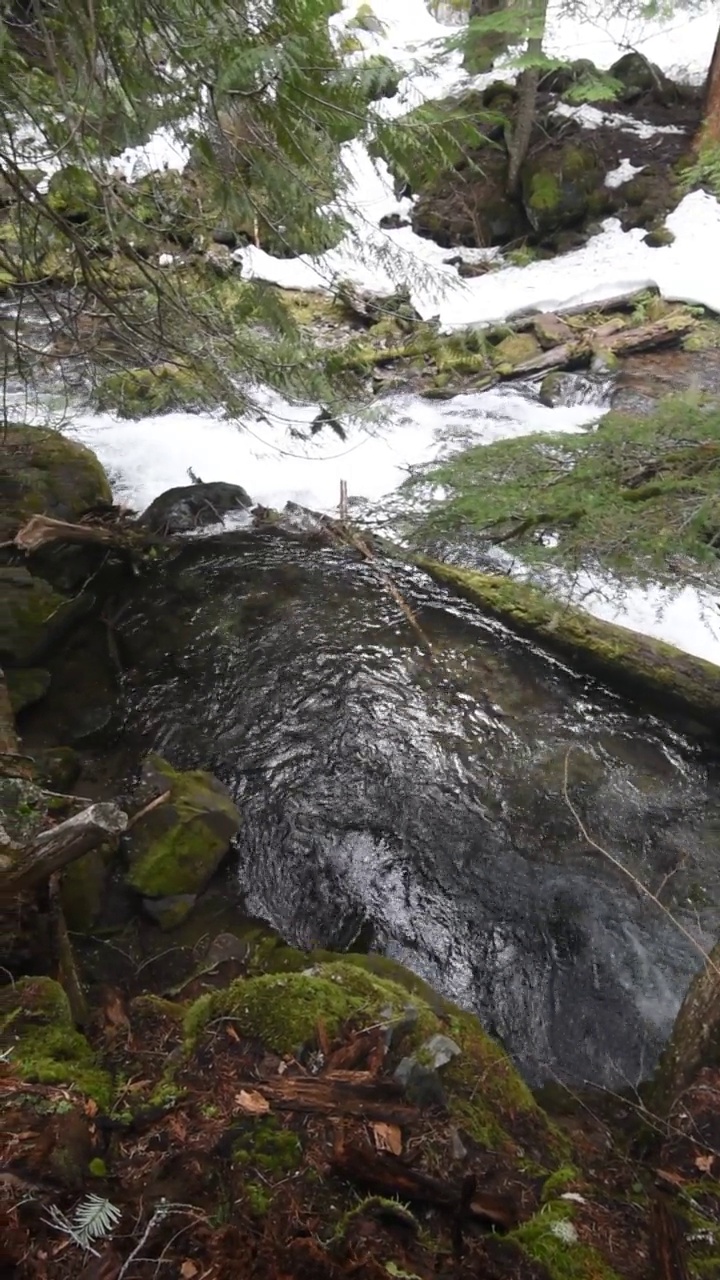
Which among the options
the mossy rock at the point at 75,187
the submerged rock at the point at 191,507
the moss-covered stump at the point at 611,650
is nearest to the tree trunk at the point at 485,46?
the submerged rock at the point at 191,507

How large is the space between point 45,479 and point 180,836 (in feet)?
15.6

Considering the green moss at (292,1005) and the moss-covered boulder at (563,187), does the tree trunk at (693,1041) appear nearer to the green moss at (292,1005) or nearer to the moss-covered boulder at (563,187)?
the green moss at (292,1005)

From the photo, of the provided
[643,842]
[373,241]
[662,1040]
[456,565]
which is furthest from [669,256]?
[662,1040]

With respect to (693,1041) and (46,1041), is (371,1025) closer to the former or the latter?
(46,1041)

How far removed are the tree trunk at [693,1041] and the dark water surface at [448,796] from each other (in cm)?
95

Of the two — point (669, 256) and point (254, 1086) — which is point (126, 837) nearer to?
point (254, 1086)

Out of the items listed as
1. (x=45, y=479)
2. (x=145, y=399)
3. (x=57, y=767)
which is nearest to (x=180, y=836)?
(x=57, y=767)

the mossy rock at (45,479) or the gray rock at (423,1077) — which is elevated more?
the mossy rock at (45,479)

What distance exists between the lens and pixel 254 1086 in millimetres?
2498

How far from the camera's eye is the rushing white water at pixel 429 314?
6131 mm

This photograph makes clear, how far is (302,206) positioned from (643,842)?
487cm

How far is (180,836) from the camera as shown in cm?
483

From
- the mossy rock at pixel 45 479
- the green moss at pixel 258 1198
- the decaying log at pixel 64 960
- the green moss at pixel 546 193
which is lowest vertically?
the decaying log at pixel 64 960

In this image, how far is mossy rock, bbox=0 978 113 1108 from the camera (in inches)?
100
